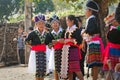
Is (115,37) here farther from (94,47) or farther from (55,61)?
(55,61)

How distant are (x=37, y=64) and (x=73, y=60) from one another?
817 mm

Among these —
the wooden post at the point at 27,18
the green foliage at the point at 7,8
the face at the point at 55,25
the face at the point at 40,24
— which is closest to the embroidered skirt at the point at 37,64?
the face at the point at 40,24

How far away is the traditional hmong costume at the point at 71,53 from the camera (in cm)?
838

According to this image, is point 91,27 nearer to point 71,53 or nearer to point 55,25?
point 71,53

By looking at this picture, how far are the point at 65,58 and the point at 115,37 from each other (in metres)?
2.68

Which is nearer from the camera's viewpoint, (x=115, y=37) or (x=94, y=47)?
(x=115, y=37)

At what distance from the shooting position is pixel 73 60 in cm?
842

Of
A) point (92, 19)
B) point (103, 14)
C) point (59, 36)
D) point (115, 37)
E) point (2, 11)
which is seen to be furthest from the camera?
point (2, 11)

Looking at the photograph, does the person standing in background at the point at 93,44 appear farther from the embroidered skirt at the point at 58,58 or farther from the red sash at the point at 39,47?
the red sash at the point at 39,47

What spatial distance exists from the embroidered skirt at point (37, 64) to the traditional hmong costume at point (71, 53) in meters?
0.47

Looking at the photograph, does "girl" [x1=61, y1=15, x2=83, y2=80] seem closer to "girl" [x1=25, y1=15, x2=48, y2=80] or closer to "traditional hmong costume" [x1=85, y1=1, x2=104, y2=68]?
"traditional hmong costume" [x1=85, y1=1, x2=104, y2=68]

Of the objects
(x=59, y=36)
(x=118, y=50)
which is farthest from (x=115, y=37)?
(x=59, y=36)

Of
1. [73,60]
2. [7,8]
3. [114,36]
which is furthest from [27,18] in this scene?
[7,8]

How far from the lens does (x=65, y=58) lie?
27.5 ft
